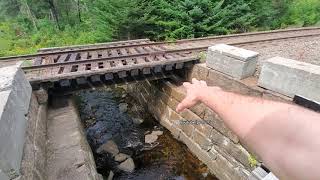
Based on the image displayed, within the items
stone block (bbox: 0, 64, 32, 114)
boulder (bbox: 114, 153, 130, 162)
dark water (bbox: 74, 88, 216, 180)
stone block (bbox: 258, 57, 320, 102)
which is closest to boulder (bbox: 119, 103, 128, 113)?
dark water (bbox: 74, 88, 216, 180)

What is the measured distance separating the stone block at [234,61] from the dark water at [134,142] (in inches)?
111

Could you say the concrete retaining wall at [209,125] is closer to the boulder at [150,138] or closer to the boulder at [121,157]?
the boulder at [150,138]

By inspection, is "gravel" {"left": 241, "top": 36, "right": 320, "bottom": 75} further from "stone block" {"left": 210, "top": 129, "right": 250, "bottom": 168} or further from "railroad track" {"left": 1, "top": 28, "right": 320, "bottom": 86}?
"stone block" {"left": 210, "top": 129, "right": 250, "bottom": 168}

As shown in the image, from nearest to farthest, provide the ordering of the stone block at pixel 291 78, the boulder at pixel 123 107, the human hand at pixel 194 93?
the human hand at pixel 194 93 → the stone block at pixel 291 78 → the boulder at pixel 123 107

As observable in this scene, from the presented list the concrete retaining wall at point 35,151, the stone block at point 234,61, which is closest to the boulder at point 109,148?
the concrete retaining wall at point 35,151

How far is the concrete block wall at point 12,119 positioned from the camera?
2.91 metres

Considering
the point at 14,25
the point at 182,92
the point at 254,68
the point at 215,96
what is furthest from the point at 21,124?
the point at 14,25

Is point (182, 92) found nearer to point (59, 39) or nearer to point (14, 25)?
point (59, 39)

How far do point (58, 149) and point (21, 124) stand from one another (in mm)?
1402

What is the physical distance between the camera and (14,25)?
24.5 metres

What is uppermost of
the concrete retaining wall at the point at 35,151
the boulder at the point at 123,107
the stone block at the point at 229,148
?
the concrete retaining wall at the point at 35,151

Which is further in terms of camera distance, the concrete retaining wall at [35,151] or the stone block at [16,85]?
the stone block at [16,85]

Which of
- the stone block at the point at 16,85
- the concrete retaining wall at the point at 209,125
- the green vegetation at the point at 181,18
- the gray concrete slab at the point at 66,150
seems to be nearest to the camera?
the stone block at the point at 16,85

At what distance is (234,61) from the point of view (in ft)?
21.6
